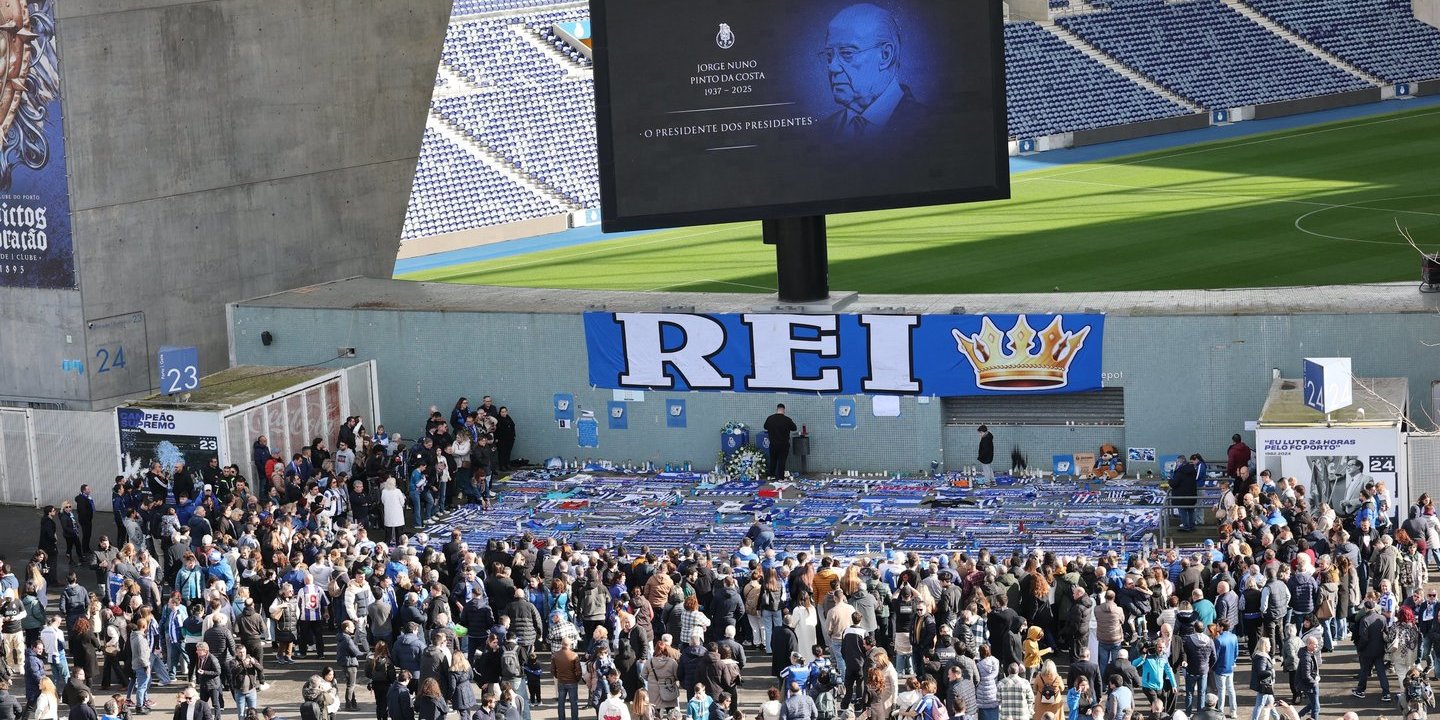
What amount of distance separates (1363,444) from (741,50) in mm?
10401

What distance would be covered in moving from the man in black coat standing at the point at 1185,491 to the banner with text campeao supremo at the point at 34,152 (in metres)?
18.2

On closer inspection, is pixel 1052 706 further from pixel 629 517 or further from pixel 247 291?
pixel 247 291

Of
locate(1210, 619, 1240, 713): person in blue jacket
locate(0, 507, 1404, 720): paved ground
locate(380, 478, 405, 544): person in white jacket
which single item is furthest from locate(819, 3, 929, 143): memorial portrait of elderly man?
locate(1210, 619, 1240, 713): person in blue jacket

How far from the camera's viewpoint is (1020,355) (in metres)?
29.5

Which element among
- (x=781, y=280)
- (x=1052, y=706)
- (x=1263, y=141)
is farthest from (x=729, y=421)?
Answer: (x=1263, y=141)

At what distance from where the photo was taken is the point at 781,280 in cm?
3136

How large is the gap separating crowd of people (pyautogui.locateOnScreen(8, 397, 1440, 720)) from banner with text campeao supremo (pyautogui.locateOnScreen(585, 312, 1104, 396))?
4.46 meters

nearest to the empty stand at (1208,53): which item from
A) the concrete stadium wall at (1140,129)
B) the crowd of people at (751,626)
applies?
the concrete stadium wall at (1140,129)

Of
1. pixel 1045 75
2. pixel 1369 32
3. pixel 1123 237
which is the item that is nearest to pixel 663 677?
pixel 1123 237

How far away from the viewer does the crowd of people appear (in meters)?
19.1

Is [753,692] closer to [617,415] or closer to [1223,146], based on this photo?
[617,415]

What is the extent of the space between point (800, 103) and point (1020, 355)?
499 cm

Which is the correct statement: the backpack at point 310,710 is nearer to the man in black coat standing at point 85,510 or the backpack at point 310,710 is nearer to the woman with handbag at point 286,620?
the woman with handbag at point 286,620

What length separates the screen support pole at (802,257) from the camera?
30.9 m
